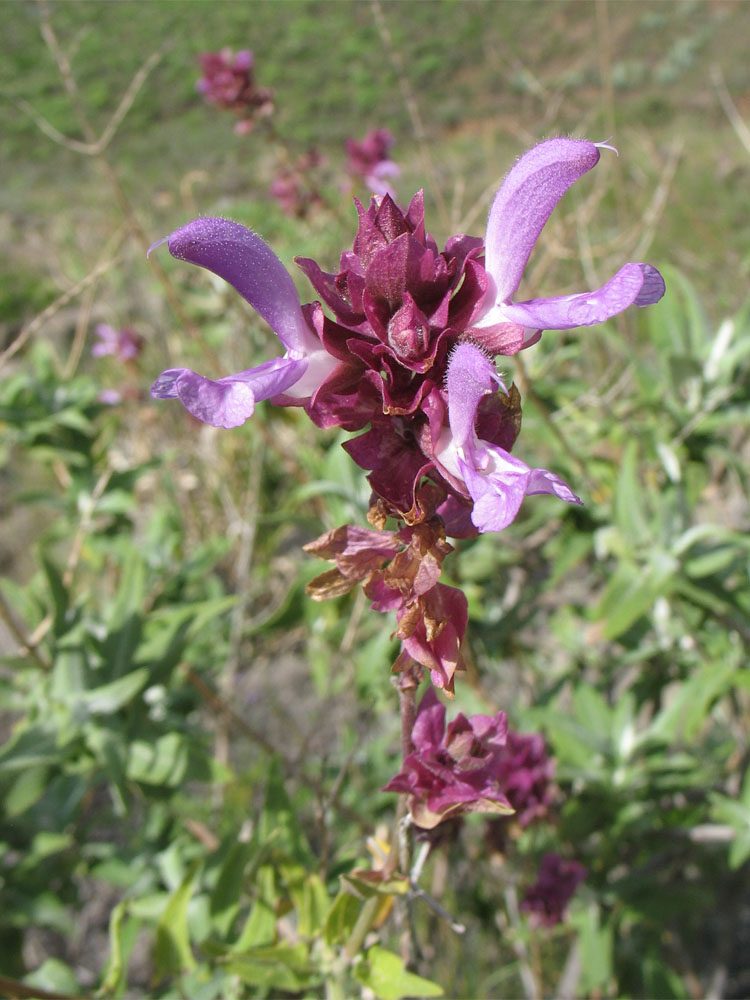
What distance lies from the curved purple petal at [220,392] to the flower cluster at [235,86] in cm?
302

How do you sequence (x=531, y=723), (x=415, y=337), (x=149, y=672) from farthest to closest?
(x=531, y=723) < (x=149, y=672) < (x=415, y=337)

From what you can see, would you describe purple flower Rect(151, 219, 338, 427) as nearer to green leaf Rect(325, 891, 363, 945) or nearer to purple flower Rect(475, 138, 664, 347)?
purple flower Rect(475, 138, 664, 347)

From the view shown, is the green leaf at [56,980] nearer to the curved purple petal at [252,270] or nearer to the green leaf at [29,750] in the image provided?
the green leaf at [29,750]

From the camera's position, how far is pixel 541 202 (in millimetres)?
757

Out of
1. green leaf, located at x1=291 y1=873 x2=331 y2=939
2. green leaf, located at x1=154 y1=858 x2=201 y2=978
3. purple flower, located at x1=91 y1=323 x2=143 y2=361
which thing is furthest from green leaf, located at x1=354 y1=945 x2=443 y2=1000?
purple flower, located at x1=91 y1=323 x2=143 y2=361

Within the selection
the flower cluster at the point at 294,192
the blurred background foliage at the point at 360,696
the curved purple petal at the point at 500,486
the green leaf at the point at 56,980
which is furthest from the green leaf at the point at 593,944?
the flower cluster at the point at 294,192

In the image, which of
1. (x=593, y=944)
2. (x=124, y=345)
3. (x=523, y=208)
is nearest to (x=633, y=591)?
(x=593, y=944)

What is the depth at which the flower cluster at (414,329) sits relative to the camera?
70 centimetres

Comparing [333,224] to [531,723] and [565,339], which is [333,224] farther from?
[531,723]

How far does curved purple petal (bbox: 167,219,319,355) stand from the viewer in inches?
29.0

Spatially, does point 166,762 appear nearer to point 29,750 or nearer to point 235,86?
point 29,750

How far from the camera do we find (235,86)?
3.24 m

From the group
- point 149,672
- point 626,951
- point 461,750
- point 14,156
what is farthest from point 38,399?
point 14,156

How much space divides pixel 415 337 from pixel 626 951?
206 centimetres
